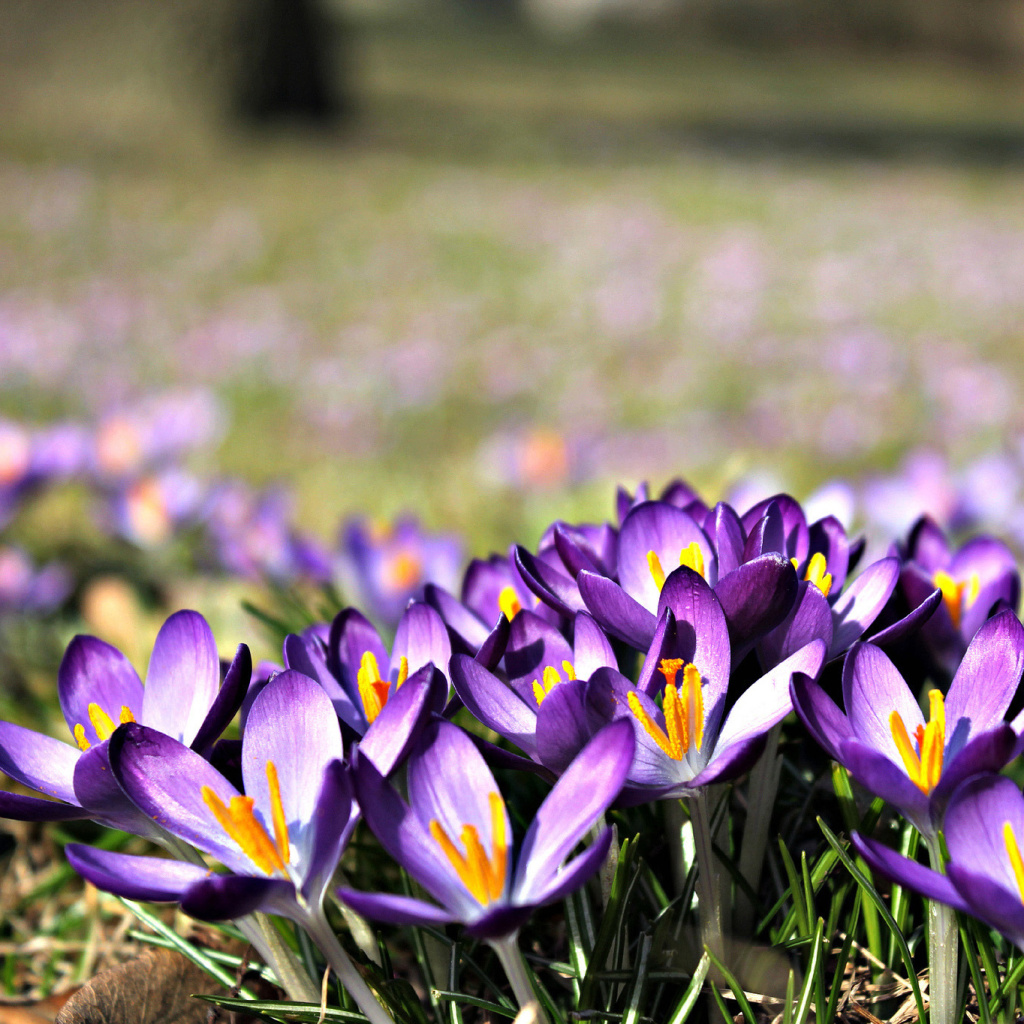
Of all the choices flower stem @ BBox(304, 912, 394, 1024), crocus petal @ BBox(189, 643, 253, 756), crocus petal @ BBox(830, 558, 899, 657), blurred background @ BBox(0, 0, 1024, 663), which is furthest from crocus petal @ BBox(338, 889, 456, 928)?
blurred background @ BBox(0, 0, 1024, 663)

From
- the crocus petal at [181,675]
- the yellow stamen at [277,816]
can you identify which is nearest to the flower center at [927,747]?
the yellow stamen at [277,816]

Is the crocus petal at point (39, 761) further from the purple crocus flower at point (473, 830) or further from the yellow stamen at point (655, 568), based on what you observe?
the yellow stamen at point (655, 568)

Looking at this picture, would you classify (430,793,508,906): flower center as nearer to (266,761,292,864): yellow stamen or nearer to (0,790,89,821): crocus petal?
(266,761,292,864): yellow stamen

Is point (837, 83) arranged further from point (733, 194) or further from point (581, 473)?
point (581, 473)

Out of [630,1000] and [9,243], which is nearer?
[630,1000]

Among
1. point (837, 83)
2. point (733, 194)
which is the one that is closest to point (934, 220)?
point (733, 194)

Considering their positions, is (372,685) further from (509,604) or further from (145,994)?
(145,994)
